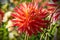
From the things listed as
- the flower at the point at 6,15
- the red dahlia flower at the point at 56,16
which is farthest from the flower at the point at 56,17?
the flower at the point at 6,15

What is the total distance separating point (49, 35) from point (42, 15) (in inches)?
4.5

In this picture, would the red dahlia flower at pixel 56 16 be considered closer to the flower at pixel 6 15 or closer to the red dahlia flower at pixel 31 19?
the red dahlia flower at pixel 31 19

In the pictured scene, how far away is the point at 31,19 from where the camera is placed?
1109mm

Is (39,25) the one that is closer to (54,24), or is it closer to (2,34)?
(54,24)

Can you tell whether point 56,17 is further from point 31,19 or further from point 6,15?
point 6,15

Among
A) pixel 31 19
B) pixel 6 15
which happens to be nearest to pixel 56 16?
pixel 31 19

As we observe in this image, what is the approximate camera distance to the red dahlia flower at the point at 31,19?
3.63ft

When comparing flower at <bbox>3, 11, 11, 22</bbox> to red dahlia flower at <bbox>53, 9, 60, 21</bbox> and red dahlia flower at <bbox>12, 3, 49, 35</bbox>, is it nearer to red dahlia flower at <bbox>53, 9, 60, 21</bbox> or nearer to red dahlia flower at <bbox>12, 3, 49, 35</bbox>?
red dahlia flower at <bbox>12, 3, 49, 35</bbox>

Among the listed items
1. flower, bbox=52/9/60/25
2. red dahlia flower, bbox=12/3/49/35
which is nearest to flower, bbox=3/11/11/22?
red dahlia flower, bbox=12/3/49/35

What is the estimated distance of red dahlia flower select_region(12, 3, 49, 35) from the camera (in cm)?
111

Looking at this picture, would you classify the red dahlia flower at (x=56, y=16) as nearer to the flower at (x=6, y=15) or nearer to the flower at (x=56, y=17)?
the flower at (x=56, y=17)

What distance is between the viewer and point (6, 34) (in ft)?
3.81

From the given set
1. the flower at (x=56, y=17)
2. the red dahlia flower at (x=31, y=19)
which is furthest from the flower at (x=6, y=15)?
the flower at (x=56, y=17)

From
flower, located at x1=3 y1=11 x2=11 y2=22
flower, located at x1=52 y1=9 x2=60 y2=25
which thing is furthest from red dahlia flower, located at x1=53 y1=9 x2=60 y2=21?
flower, located at x1=3 y1=11 x2=11 y2=22
